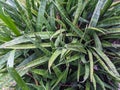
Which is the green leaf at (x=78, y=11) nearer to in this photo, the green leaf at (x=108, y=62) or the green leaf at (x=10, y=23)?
the green leaf at (x=108, y=62)

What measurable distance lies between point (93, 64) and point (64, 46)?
1.12 ft

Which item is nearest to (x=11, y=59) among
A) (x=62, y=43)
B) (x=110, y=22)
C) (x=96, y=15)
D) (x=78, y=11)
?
(x=62, y=43)

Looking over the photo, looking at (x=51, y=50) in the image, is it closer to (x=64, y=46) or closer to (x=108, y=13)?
(x=64, y=46)

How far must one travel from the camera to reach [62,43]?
272 cm

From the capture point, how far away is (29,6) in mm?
2895

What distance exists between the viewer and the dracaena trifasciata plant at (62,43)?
2.74m

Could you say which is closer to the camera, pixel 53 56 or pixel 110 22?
pixel 53 56

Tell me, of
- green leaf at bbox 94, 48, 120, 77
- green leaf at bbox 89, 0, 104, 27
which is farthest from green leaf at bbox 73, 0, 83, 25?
green leaf at bbox 94, 48, 120, 77

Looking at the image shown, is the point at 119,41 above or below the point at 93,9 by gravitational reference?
below

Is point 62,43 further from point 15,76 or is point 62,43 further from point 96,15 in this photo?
point 15,76

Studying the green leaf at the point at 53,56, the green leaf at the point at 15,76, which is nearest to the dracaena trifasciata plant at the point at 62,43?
the green leaf at the point at 53,56

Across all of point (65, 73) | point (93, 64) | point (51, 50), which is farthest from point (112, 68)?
point (51, 50)

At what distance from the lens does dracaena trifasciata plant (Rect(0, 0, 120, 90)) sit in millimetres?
2736

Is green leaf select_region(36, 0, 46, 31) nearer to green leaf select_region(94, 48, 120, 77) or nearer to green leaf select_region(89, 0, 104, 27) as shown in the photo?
green leaf select_region(89, 0, 104, 27)
